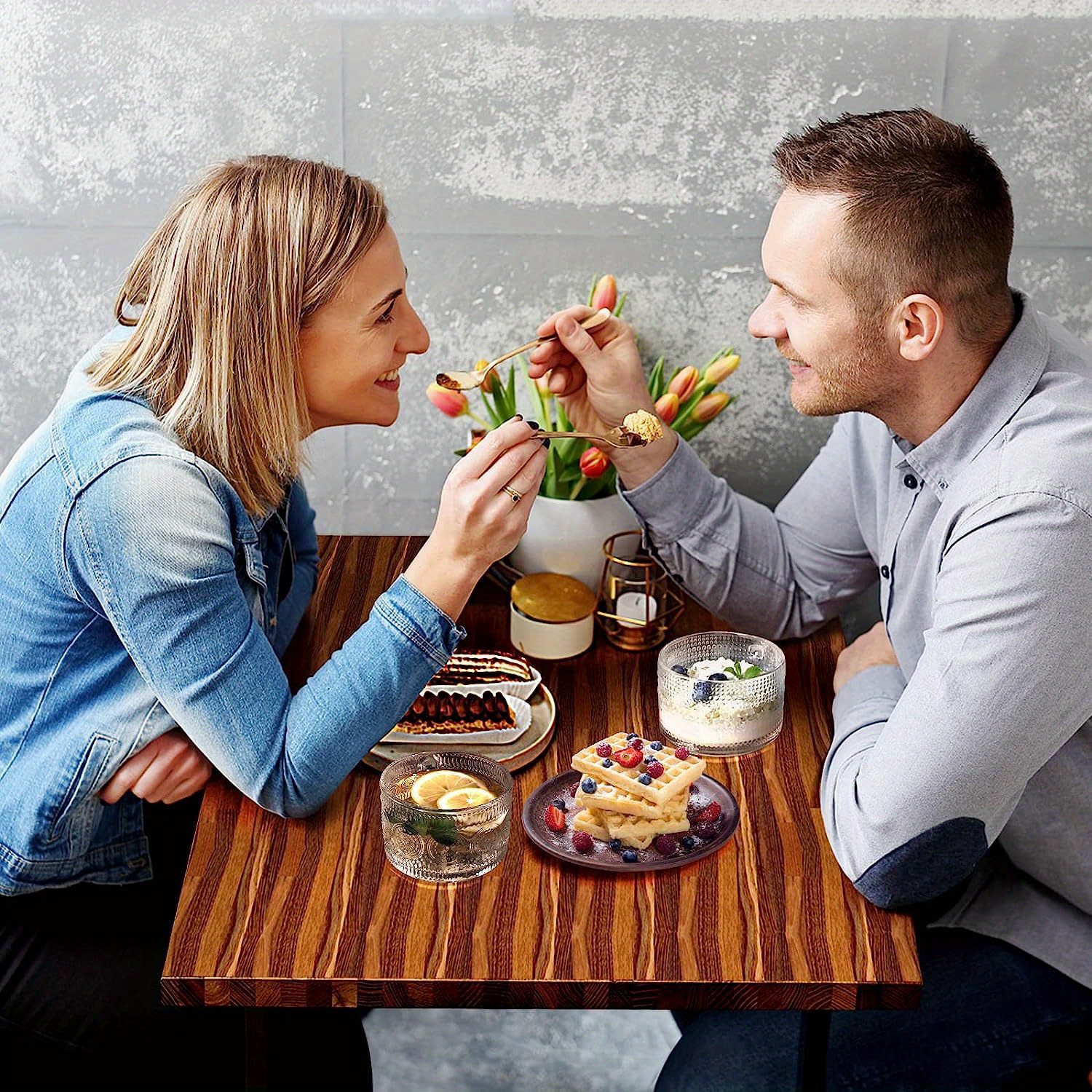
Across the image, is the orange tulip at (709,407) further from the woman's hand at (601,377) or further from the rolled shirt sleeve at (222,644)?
the rolled shirt sleeve at (222,644)

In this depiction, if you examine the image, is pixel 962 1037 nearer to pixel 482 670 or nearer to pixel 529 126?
pixel 482 670

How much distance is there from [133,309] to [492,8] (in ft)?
2.41

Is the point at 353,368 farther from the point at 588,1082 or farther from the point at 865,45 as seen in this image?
the point at 588,1082

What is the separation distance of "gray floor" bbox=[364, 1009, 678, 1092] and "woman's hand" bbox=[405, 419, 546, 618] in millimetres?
1021

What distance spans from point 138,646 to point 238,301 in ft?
1.31

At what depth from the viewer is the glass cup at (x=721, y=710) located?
5.60 ft

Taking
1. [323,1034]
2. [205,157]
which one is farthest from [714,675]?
[205,157]

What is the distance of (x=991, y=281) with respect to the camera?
159 centimetres

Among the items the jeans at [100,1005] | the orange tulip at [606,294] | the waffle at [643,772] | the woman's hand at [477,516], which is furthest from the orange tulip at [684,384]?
the jeans at [100,1005]

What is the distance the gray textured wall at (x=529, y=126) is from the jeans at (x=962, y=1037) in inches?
39.1

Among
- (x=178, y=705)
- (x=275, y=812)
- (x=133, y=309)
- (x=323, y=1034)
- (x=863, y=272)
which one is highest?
(x=863, y=272)

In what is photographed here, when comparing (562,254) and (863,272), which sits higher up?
(863,272)

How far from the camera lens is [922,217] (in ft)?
5.15

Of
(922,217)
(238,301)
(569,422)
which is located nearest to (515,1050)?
(569,422)
